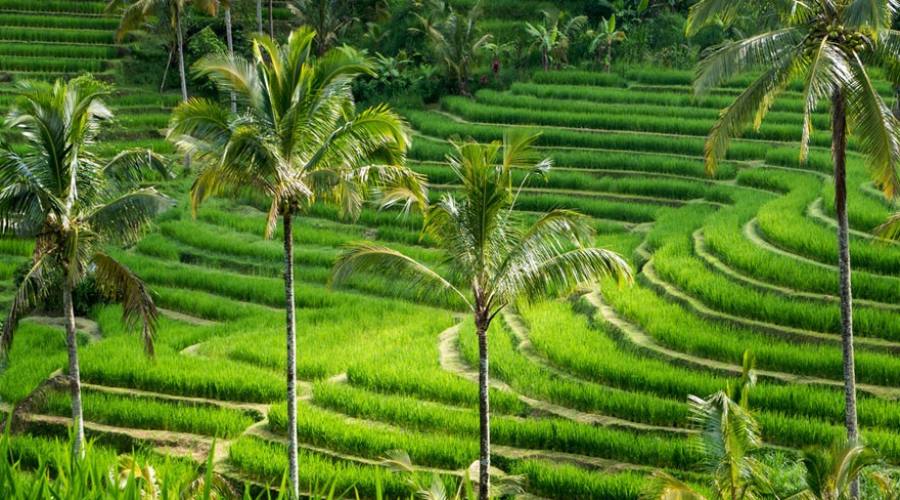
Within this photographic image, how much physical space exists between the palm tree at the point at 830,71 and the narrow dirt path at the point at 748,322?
11.9ft

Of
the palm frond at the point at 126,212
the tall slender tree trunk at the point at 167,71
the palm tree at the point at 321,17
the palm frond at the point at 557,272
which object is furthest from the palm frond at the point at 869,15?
the tall slender tree trunk at the point at 167,71

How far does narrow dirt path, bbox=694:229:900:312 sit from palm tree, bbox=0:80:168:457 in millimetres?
8329

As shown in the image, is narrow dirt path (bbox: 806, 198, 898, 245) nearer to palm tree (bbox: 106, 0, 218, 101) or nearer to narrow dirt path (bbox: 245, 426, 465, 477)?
narrow dirt path (bbox: 245, 426, 465, 477)

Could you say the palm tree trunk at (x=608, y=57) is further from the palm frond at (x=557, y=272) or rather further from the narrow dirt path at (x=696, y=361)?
the palm frond at (x=557, y=272)

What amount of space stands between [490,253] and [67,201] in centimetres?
476

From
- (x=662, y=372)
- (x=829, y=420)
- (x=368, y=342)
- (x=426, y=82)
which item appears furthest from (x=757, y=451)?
(x=426, y=82)

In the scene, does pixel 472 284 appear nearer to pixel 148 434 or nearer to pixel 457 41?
pixel 148 434

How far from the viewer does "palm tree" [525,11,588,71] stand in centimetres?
3170

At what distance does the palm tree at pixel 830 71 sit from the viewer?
495 inches

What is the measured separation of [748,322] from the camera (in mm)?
17875

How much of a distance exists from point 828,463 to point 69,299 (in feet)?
28.2

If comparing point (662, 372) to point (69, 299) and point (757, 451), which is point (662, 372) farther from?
point (69, 299)

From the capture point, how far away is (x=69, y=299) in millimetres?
15422

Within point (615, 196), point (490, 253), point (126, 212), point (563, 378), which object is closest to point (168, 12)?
point (615, 196)
